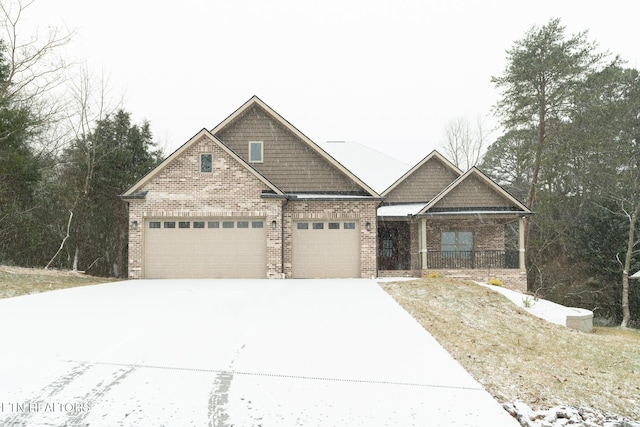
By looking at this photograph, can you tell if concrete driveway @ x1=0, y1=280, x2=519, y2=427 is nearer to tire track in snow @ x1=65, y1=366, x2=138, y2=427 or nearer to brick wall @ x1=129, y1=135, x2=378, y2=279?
tire track in snow @ x1=65, y1=366, x2=138, y2=427

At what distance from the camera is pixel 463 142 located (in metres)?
39.7

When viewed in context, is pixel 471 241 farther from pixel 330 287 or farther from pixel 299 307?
pixel 299 307

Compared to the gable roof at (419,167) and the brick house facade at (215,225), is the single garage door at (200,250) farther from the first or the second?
the gable roof at (419,167)

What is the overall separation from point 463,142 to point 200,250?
1099 inches

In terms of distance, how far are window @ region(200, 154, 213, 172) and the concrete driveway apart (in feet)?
28.5

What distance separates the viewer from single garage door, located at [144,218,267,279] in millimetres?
17297

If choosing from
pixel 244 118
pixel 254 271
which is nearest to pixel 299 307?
pixel 254 271

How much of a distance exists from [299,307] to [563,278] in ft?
77.5

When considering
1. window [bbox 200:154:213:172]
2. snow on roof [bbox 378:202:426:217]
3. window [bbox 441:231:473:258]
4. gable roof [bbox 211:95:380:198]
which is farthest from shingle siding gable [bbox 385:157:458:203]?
window [bbox 200:154:213:172]

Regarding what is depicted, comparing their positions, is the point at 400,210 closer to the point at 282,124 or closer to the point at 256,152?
the point at 282,124

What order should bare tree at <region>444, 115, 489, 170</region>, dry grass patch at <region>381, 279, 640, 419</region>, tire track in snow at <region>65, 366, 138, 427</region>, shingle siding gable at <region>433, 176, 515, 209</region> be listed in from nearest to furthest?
tire track in snow at <region>65, 366, 138, 427</region> < dry grass patch at <region>381, 279, 640, 419</region> < shingle siding gable at <region>433, 176, 515, 209</region> < bare tree at <region>444, 115, 489, 170</region>

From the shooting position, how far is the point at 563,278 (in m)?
28.6

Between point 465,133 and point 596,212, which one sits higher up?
point 465,133

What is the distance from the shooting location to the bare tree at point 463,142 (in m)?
39.2
